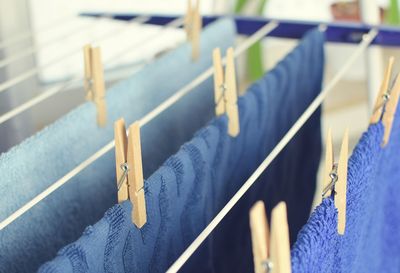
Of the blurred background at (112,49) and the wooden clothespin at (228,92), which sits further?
the blurred background at (112,49)

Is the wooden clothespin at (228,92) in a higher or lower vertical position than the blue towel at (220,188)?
higher

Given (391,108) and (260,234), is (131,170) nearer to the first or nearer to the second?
(260,234)

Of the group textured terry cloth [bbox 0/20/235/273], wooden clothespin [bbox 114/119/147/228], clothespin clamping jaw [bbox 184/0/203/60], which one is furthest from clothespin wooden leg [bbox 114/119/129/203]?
clothespin clamping jaw [bbox 184/0/203/60]

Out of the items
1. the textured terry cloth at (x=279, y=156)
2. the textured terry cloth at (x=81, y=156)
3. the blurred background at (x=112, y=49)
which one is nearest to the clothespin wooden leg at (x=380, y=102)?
the textured terry cloth at (x=279, y=156)

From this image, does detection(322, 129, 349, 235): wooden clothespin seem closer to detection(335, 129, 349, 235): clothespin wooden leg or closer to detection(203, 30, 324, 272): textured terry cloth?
detection(335, 129, 349, 235): clothespin wooden leg

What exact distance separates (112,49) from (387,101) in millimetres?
1060

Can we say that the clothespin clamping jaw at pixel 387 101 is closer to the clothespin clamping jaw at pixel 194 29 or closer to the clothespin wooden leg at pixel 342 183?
the clothespin wooden leg at pixel 342 183

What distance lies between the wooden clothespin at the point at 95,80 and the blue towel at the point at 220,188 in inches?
4.8

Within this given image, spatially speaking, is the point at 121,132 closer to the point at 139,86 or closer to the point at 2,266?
the point at 2,266

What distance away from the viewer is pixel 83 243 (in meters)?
0.51

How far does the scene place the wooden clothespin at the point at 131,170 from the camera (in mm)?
574

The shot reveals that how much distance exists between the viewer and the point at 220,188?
77 centimetres

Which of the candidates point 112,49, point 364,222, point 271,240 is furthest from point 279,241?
point 112,49

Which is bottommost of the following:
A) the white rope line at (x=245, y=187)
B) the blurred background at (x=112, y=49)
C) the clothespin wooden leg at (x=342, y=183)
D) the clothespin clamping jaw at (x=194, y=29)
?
the blurred background at (x=112, y=49)
